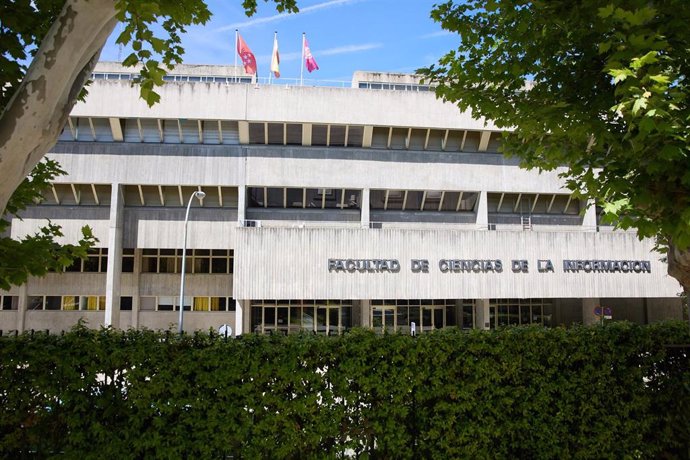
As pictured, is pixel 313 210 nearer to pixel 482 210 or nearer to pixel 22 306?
pixel 482 210

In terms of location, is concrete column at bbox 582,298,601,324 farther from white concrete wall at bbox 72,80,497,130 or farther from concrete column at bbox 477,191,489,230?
white concrete wall at bbox 72,80,497,130

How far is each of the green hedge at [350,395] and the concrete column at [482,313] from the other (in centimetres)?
2377

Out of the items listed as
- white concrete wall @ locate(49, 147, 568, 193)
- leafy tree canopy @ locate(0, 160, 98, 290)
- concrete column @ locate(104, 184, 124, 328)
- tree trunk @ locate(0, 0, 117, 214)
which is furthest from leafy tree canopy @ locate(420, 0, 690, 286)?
concrete column @ locate(104, 184, 124, 328)

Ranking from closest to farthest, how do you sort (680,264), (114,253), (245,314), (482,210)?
(680,264) → (245,314) → (114,253) → (482,210)

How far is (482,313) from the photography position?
31.3 m

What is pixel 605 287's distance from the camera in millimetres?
29594

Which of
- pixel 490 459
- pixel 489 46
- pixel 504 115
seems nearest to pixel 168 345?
pixel 490 459

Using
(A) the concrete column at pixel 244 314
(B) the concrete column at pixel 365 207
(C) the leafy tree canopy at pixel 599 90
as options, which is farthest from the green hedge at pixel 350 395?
(B) the concrete column at pixel 365 207

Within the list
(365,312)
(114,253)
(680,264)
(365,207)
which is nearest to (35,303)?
(114,253)

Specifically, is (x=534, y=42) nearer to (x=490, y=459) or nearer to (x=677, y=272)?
(x=677, y=272)

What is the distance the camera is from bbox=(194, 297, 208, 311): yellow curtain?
33.1 meters

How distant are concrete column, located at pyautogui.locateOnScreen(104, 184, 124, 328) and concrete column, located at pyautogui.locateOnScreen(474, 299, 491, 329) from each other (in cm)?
2137

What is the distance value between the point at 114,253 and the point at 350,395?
85.9 feet

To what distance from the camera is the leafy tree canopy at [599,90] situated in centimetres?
502
